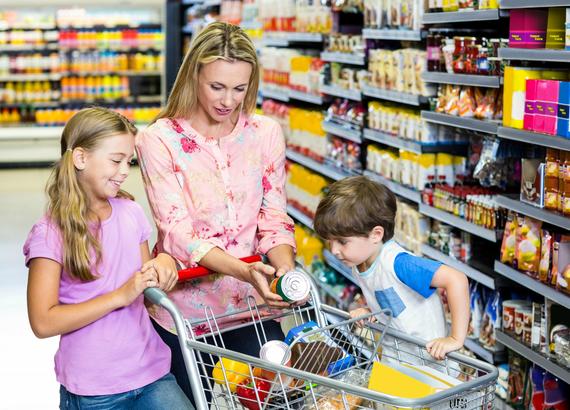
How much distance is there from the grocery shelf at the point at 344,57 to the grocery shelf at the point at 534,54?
1858mm

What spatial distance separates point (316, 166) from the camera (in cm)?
649

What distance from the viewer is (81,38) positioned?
43.3 ft

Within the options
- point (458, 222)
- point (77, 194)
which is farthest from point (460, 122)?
point (77, 194)

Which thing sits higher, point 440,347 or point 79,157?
point 79,157

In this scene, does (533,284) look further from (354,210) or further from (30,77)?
(30,77)

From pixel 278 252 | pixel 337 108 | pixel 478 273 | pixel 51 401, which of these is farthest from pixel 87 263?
pixel 337 108

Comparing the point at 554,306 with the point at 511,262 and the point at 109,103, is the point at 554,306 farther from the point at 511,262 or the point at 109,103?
the point at 109,103

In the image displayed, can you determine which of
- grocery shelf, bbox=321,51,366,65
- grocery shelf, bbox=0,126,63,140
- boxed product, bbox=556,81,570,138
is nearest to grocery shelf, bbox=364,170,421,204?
grocery shelf, bbox=321,51,366,65

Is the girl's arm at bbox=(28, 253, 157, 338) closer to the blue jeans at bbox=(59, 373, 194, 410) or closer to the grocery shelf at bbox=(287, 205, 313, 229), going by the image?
the blue jeans at bbox=(59, 373, 194, 410)

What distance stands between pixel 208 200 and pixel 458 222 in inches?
67.1

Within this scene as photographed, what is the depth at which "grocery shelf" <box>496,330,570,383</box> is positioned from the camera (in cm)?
342

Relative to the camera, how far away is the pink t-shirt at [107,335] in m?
2.53

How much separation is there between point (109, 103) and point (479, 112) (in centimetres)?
996

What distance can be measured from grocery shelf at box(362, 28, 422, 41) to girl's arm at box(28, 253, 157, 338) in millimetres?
2555
